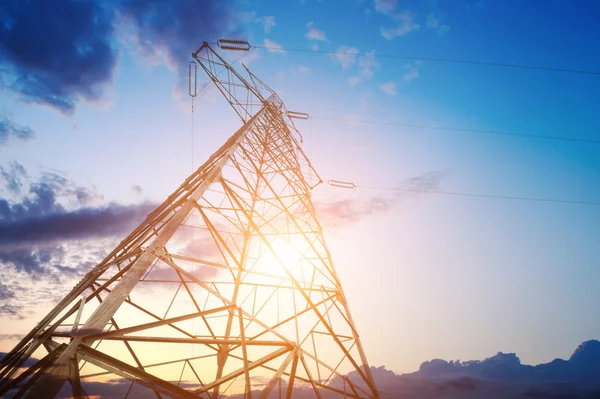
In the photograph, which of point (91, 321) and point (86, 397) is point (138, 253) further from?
point (86, 397)

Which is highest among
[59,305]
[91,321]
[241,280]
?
[241,280]

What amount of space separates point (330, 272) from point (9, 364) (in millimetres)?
6579

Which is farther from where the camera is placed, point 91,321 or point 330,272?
point 330,272

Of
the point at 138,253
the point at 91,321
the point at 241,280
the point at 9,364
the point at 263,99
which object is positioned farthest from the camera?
the point at 263,99

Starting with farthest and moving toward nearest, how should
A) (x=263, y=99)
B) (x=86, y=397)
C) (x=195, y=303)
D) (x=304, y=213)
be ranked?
1. (x=263, y=99)
2. (x=304, y=213)
3. (x=195, y=303)
4. (x=86, y=397)

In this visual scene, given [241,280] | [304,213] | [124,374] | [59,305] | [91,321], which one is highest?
[304,213]

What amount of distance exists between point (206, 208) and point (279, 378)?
4140mm

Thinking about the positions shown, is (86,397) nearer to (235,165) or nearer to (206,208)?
(206,208)

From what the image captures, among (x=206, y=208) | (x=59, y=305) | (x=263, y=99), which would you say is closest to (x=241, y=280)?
(x=206, y=208)

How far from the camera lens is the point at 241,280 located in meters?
7.27

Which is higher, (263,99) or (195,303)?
(263,99)

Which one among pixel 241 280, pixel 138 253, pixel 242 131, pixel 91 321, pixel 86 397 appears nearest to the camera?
pixel 91 321

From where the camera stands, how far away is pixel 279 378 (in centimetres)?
482

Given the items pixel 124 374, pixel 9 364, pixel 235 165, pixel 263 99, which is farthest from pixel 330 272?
pixel 263 99
